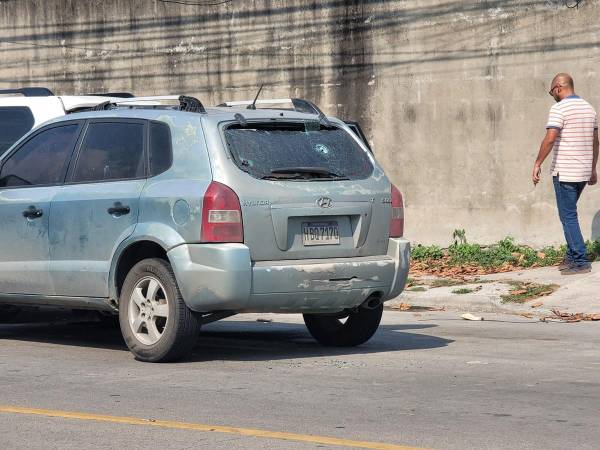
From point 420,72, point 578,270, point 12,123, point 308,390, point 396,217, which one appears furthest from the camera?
point 420,72

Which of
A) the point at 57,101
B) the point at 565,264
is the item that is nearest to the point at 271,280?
the point at 57,101

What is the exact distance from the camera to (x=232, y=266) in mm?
8852

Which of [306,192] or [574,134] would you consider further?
[574,134]

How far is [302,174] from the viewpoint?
9.38 metres

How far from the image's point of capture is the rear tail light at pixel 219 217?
8.88m

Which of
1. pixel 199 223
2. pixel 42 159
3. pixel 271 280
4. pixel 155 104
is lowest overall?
pixel 271 280

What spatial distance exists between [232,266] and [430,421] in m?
2.31

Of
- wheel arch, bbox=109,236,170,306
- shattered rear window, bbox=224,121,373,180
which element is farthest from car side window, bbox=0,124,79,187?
shattered rear window, bbox=224,121,373,180

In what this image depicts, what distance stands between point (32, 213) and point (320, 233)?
2.30 meters

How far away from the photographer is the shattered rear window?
9273 mm

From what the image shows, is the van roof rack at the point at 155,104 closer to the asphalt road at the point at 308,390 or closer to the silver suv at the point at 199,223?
the silver suv at the point at 199,223

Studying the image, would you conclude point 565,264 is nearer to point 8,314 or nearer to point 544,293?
point 544,293

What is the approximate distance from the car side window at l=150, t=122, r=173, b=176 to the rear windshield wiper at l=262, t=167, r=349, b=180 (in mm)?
740

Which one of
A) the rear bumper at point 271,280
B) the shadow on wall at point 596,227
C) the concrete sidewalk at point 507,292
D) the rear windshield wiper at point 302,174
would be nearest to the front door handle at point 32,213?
the rear bumper at point 271,280
